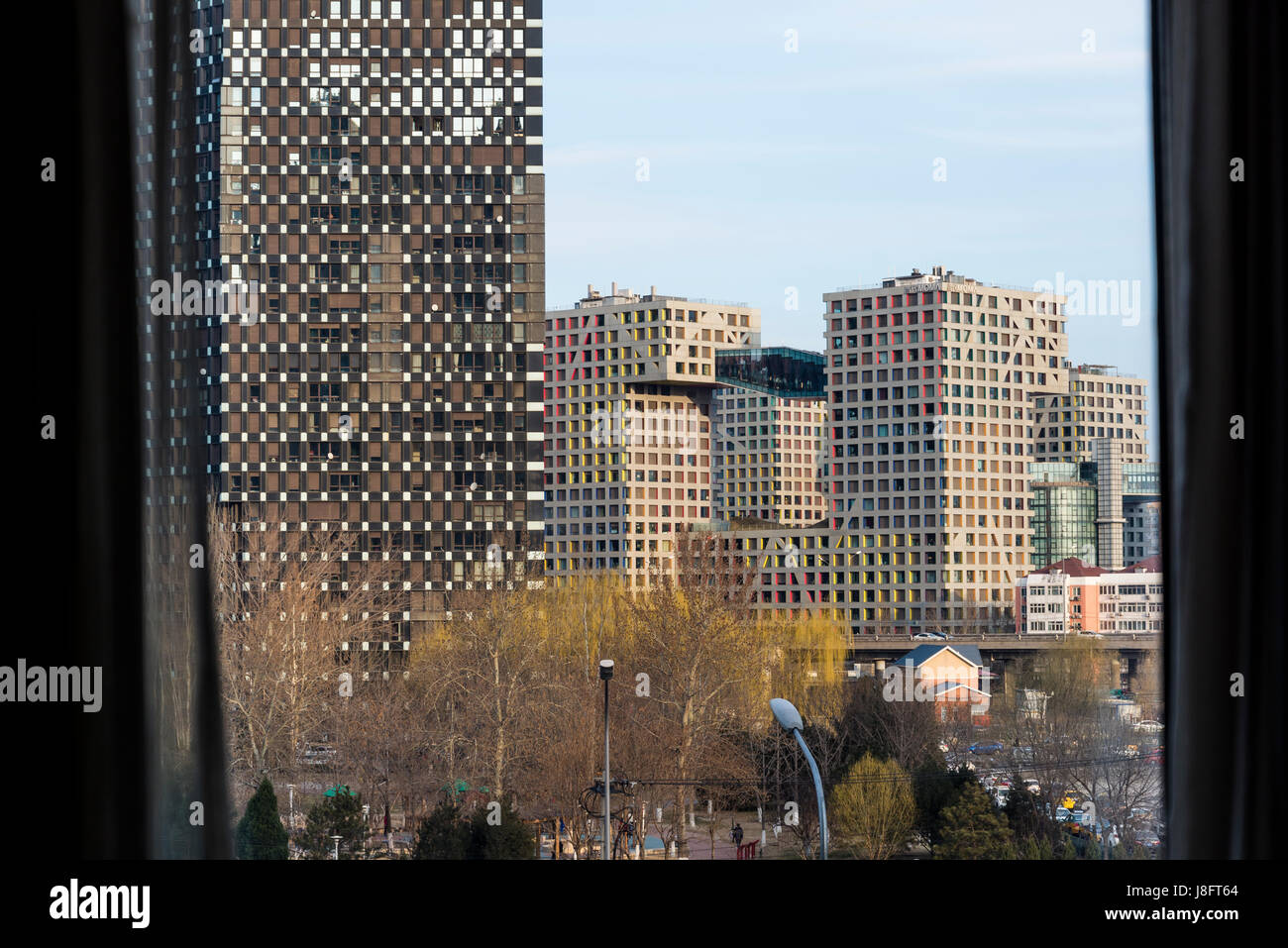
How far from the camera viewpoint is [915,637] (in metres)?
2.46

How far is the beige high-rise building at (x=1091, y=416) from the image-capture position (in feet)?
7.26

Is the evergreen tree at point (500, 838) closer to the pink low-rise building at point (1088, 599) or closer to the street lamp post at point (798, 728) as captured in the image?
the street lamp post at point (798, 728)

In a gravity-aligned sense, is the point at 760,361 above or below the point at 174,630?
above

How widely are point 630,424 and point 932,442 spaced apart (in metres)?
0.68

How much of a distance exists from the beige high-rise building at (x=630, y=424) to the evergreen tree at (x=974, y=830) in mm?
774

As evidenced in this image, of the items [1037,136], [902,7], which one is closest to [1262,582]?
[1037,136]

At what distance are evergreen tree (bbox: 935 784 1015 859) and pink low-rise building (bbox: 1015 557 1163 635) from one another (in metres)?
0.37

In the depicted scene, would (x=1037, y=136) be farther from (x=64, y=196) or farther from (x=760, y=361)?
(x=64, y=196)

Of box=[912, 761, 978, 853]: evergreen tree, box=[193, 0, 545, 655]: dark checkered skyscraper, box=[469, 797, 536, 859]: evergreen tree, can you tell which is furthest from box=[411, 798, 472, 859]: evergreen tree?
box=[912, 761, 978, 853]: evergreen tree

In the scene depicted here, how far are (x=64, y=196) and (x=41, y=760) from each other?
0.94 meters

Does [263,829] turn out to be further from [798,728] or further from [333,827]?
[798,728]

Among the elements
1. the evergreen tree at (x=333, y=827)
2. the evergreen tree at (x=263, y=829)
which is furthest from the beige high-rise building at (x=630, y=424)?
the evergreen tree at (x=263, y=829)

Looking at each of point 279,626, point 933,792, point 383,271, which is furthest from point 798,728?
point 383,271

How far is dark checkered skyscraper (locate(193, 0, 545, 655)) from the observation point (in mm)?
2490
